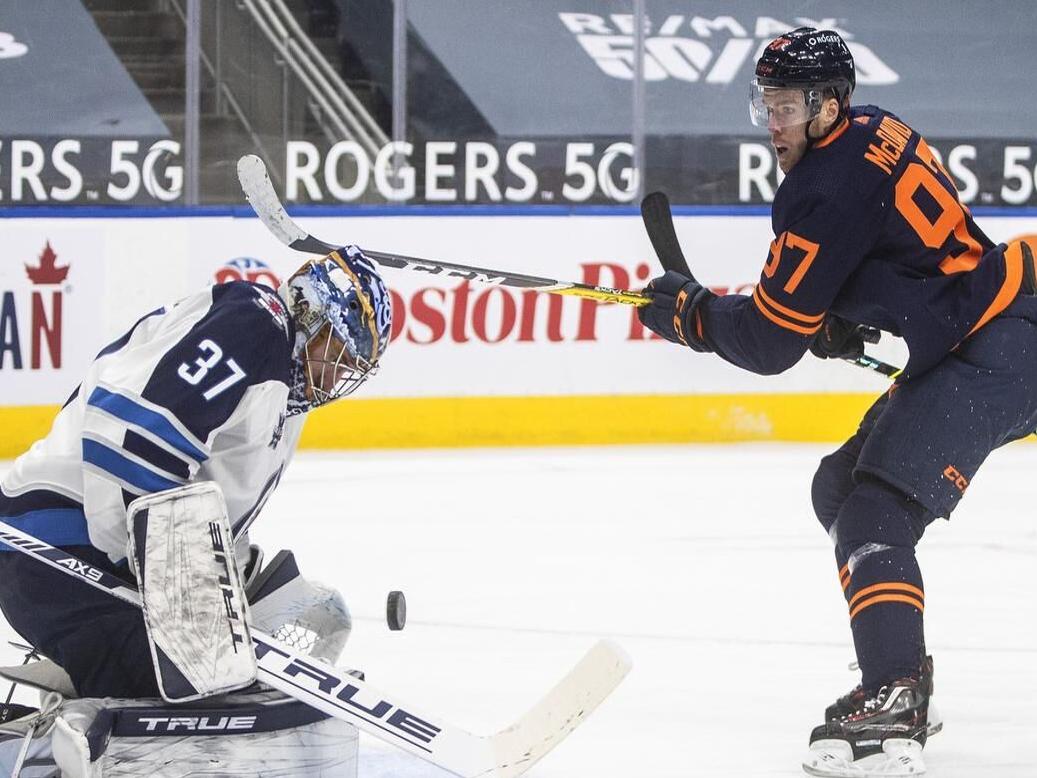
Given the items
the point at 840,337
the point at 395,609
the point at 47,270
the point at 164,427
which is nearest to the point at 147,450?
the point at 164,427

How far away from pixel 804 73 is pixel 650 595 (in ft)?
4.43

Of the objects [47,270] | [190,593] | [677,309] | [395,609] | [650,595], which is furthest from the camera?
[47,270]

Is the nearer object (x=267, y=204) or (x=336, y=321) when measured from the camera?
(x=336, y=321)

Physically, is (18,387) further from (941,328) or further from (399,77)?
A: (941,328)

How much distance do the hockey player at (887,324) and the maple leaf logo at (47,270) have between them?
3.49 meters

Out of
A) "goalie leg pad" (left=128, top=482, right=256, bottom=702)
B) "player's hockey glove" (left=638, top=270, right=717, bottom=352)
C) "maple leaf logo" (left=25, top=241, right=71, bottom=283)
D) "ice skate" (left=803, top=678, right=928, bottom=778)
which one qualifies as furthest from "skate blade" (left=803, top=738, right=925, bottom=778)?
"maple leaf logo" (left=25, top=241, right=71, bottom=283)

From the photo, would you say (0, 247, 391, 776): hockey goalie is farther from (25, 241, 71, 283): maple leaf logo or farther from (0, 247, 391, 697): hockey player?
(25, 241, 71, 283): maple leaf logo

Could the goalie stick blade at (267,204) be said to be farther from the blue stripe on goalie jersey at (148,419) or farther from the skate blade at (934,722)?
the skate blade at (934,722)

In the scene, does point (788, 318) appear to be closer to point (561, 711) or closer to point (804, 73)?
point (804, 73)

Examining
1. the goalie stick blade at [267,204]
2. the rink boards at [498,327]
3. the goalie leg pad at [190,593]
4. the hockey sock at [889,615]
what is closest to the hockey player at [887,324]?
the hockey sock at [889,615]

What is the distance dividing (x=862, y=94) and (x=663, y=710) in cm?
444

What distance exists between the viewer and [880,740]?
2104 millimetres

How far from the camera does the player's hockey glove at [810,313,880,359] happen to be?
2.44 meters

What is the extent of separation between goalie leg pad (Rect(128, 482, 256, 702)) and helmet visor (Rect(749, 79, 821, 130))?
1024 millimetres
